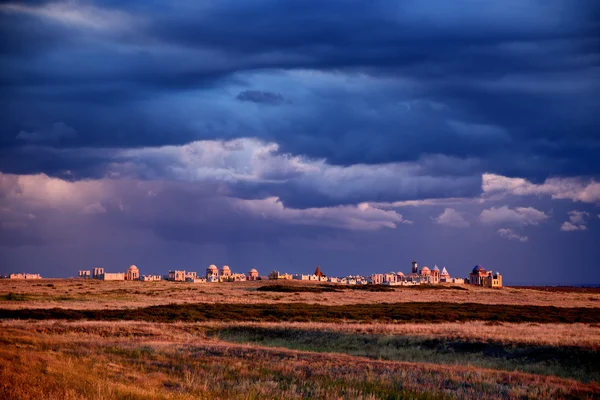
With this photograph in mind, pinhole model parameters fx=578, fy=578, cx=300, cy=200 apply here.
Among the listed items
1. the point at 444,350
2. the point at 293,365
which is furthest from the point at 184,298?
the point at 293,365

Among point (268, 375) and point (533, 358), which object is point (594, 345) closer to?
point (533, 358)

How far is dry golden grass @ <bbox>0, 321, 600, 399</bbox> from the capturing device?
13.4 m

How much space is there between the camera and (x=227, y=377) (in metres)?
18.0

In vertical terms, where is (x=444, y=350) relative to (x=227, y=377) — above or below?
below

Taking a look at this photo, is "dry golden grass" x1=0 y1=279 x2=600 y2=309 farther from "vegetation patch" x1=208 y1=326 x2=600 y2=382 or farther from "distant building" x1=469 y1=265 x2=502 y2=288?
"distant building" x1=469 y1=265 x2=502 y2=288

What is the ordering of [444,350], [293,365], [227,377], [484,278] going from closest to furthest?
[227,377]
[293,365]
[444,350]
[484,278]

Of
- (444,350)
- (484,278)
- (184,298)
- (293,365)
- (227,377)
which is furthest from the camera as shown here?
(484,278)

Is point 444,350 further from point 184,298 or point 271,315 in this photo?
point 184,298

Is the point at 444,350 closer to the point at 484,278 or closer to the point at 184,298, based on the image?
the point at 184,298

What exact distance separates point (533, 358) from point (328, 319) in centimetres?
2605

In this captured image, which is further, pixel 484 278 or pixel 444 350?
pixel 484 278

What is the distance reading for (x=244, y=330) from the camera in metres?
39.9

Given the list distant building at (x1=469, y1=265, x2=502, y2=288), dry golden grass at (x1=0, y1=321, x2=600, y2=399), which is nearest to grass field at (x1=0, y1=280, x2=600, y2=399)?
dry golden grass at (x1=0, y1=321, x2=600, y2=399)

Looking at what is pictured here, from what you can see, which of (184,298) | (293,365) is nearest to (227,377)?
(293,365)
